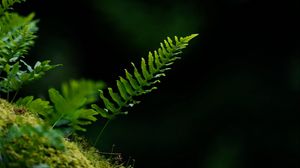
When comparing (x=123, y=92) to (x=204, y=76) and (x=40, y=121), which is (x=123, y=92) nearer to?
(x=40, y=121)

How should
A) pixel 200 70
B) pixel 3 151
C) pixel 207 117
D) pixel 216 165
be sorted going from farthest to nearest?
pixel 200 70 < pixel 207 117 < pixel 216 165 < pixel 3 151

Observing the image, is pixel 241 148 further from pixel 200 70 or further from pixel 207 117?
pixel 200 70

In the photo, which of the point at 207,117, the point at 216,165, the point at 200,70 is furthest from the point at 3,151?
the point at 200,70

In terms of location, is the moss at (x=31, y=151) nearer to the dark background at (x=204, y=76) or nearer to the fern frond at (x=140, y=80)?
the fern frond at (x=140, y=80)

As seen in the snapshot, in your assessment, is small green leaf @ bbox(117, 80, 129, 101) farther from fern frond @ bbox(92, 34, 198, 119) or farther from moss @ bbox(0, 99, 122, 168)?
moss @ bbox(0, 99, 122, 168)

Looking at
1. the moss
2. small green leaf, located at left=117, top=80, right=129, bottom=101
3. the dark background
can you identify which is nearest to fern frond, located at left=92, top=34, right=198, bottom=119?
Result: small green leaf, located at left=117, top=80, right=129, bottom=101
